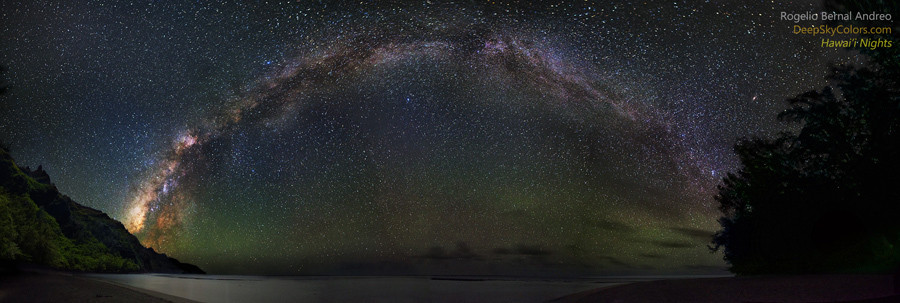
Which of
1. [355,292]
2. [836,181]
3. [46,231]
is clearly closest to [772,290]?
[836,181]

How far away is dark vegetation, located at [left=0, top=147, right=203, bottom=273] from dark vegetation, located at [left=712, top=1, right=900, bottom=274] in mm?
64768

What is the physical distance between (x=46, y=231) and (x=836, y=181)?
9845 centimetres

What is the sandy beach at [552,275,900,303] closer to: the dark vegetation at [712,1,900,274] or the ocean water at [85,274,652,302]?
the dark vegetation at [712,1,900,274]

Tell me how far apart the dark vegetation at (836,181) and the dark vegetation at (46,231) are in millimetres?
64768

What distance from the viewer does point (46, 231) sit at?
69875mm

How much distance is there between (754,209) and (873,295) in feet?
67.8

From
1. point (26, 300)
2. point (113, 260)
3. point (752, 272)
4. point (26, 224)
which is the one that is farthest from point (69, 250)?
point (752, 272)

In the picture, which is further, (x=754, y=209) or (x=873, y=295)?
(x=754, y=209)

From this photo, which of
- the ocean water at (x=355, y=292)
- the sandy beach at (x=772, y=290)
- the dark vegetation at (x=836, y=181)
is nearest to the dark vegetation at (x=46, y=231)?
the ocean water at (x=355, y=292)

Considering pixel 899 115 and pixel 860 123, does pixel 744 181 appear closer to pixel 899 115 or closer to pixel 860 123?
pixel 860 123

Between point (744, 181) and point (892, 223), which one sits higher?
point (744, 181)

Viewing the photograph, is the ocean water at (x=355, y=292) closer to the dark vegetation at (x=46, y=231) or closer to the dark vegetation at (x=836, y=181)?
the dark vegetation at (x=46, y=231)

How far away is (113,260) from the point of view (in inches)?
5285

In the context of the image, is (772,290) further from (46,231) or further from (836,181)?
(46,231)
